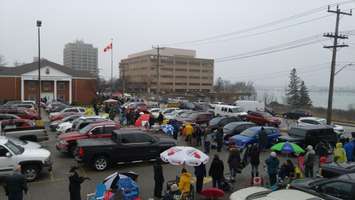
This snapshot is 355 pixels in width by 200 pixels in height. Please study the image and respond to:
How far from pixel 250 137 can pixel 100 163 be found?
29.3 ft

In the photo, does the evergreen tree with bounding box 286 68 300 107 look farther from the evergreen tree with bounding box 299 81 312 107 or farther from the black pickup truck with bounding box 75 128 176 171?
the black pickup truck with bounding box 75 128 176 171

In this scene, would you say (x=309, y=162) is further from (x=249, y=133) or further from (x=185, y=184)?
(x=249, y=133)

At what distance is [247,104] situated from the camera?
46.4 metres

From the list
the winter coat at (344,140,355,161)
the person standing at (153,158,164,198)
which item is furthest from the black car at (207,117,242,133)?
the person standing at (153,158,164,198)

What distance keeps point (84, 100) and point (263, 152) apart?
1945 inches

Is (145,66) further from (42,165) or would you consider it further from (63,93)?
(42,165)

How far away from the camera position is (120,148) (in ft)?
52.1

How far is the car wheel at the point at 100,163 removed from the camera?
15419mm

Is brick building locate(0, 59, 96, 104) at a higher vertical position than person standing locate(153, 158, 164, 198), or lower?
higher

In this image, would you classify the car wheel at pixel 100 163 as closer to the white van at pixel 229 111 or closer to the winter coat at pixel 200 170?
the winter coat at pixel 200 170

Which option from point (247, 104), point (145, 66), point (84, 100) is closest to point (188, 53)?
point (145, 66)

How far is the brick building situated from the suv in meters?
50.3

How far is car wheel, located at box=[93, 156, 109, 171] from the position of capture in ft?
50.6

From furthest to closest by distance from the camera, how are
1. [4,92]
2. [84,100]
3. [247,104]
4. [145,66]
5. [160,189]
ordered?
[145,66] → [84,100] → [4,92] → [247,104] → [160,189]
